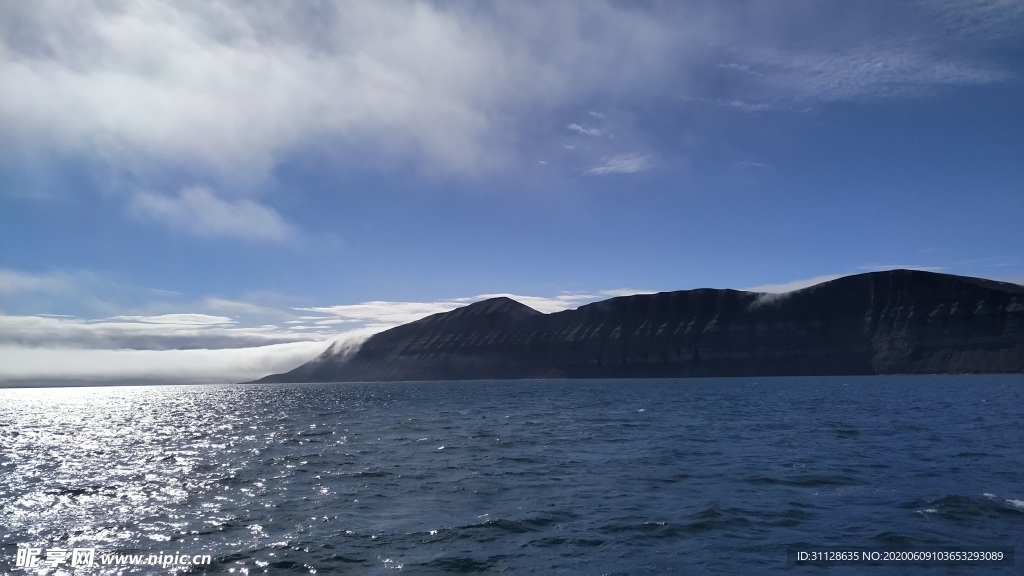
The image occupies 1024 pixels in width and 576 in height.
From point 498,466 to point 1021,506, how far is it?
2283 centimetres

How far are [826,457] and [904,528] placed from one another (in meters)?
15.2

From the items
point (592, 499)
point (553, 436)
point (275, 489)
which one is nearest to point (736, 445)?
point (553, 436)

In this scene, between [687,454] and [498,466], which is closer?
[498,466]

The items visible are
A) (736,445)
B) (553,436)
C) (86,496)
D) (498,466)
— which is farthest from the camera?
(553,436)

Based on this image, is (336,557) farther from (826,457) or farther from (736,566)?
(826,457)

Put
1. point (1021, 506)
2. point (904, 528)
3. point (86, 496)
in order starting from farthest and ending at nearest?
point (86, 496), point (1021, 506), point (904, 528)

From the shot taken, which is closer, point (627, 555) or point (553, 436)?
point (627, 555)

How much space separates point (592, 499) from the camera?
26.6 meters

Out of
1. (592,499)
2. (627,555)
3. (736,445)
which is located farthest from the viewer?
(736,445)

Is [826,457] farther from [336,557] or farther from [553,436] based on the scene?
[336,557]

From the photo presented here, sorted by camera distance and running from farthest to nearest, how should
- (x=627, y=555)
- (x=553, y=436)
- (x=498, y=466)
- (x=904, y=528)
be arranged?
1. (x=553, y=436)
2. (x=498, y=466)
3. (x=904, y=528)
4. (x=627, y=555)

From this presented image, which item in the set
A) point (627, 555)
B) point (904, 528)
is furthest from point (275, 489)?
point (904, 528)

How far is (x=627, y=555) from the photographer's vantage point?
19.5 m

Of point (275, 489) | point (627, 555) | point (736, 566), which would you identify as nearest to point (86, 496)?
point (275, 489)
